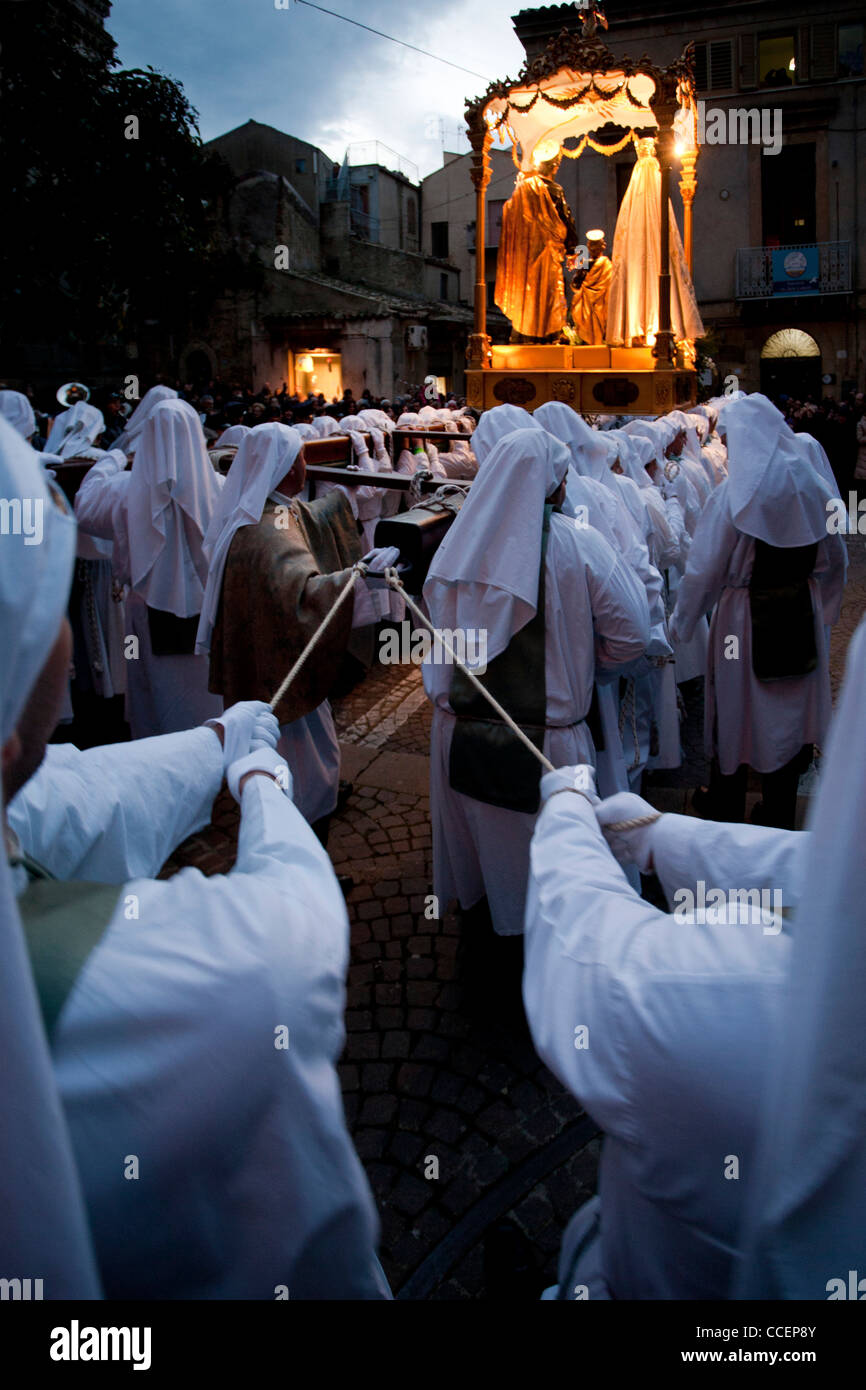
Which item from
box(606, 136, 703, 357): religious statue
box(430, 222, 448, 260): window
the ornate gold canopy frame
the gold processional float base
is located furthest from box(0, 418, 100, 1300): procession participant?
A: box(430, 222, 448, 260): window

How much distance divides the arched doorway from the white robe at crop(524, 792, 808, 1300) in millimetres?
25034

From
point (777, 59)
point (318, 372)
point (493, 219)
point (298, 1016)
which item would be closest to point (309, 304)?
point (318, 372)

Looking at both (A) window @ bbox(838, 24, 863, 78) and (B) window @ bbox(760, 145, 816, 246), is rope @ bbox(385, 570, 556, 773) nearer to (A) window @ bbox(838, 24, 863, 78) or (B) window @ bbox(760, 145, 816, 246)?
(B) window @ bbox(760, 145, 816, 246)

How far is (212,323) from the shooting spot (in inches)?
1004

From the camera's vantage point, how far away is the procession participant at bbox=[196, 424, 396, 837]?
3.83 m

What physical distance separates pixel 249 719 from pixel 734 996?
4.36 feet

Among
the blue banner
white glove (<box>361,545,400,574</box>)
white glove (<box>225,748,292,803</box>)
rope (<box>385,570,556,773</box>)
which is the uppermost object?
the blue banner

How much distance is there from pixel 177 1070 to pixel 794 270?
26.1 metres

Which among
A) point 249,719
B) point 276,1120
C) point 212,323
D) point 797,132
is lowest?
point 276,1120

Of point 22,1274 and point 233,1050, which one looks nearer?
point 22,1274

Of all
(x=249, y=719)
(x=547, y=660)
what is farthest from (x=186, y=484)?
(x=249, y=719)

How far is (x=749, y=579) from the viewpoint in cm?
455

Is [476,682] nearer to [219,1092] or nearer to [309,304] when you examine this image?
[219,1092]

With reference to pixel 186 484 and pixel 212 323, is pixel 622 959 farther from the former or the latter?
pixel 212 323
